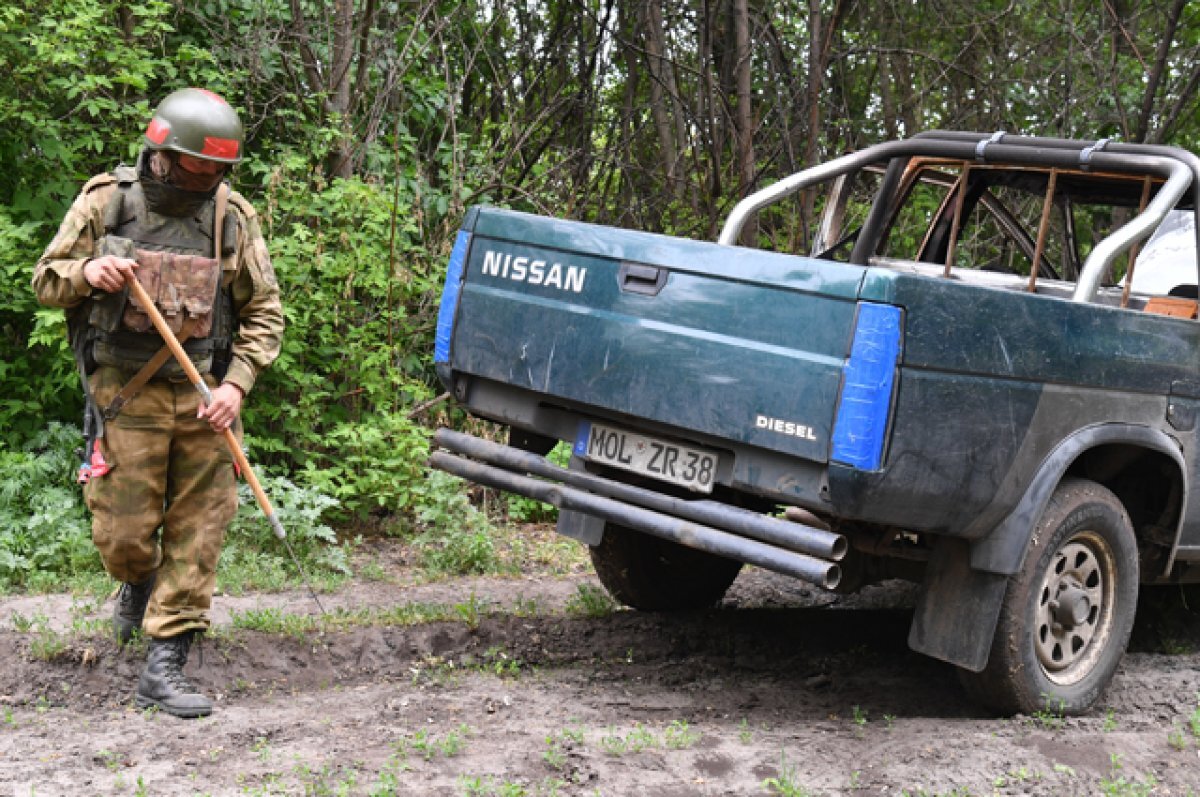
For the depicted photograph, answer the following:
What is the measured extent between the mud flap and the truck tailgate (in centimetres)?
75

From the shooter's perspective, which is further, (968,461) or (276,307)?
(276,307)

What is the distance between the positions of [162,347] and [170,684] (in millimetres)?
1133

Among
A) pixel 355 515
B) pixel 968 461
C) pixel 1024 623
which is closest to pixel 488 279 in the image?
pixel 968 461

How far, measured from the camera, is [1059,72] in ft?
40.1

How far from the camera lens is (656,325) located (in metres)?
4.35

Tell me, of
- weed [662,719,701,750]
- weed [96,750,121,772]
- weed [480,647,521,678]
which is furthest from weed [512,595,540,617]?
weed [96,750,121,772]

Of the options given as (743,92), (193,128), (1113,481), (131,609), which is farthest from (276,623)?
(743,92)

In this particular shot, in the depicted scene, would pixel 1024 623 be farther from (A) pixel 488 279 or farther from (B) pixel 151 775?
(B) pixel 151 775

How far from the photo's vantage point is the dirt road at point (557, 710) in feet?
12.4

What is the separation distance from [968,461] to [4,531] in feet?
15.6

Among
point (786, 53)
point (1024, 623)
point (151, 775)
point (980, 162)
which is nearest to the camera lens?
point (151, 775)

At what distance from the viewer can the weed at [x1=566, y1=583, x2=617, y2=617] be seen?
19.5ft

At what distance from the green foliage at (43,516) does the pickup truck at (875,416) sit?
2306 millimetres

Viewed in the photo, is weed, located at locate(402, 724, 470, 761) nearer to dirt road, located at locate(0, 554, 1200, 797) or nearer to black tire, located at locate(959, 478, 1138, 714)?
dirt road, located at locate(0, 554, 1200, 797)
